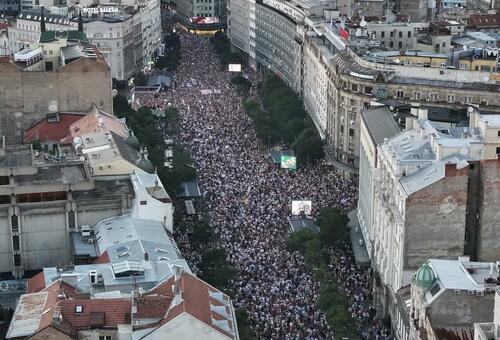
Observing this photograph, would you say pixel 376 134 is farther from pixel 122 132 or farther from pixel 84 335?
pixel 84 335

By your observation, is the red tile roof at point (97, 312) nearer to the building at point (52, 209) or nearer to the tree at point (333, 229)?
the building at point (52, 209)

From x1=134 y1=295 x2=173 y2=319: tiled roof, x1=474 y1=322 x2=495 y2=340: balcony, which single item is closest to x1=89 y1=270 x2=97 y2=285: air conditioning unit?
x1=134 y1=295 x2=173 y2=319: tiled roof

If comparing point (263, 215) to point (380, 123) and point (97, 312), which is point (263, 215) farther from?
point (97, 312)

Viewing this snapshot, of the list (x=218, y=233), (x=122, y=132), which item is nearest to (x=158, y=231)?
(x=218, y=233)

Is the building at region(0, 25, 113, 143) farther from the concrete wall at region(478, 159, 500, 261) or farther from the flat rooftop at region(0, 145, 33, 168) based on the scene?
the concrete wall at region(478, 159, 500, 261)

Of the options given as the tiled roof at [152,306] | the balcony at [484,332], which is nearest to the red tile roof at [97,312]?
the tiled roof at [152,306]

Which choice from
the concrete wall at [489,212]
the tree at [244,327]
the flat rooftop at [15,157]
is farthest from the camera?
the flat rooftop at [15,157]

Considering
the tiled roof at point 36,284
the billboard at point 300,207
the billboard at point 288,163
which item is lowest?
the billboard at point 288,163

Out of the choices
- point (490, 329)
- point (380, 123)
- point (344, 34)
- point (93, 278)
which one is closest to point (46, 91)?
point (344, 34)
